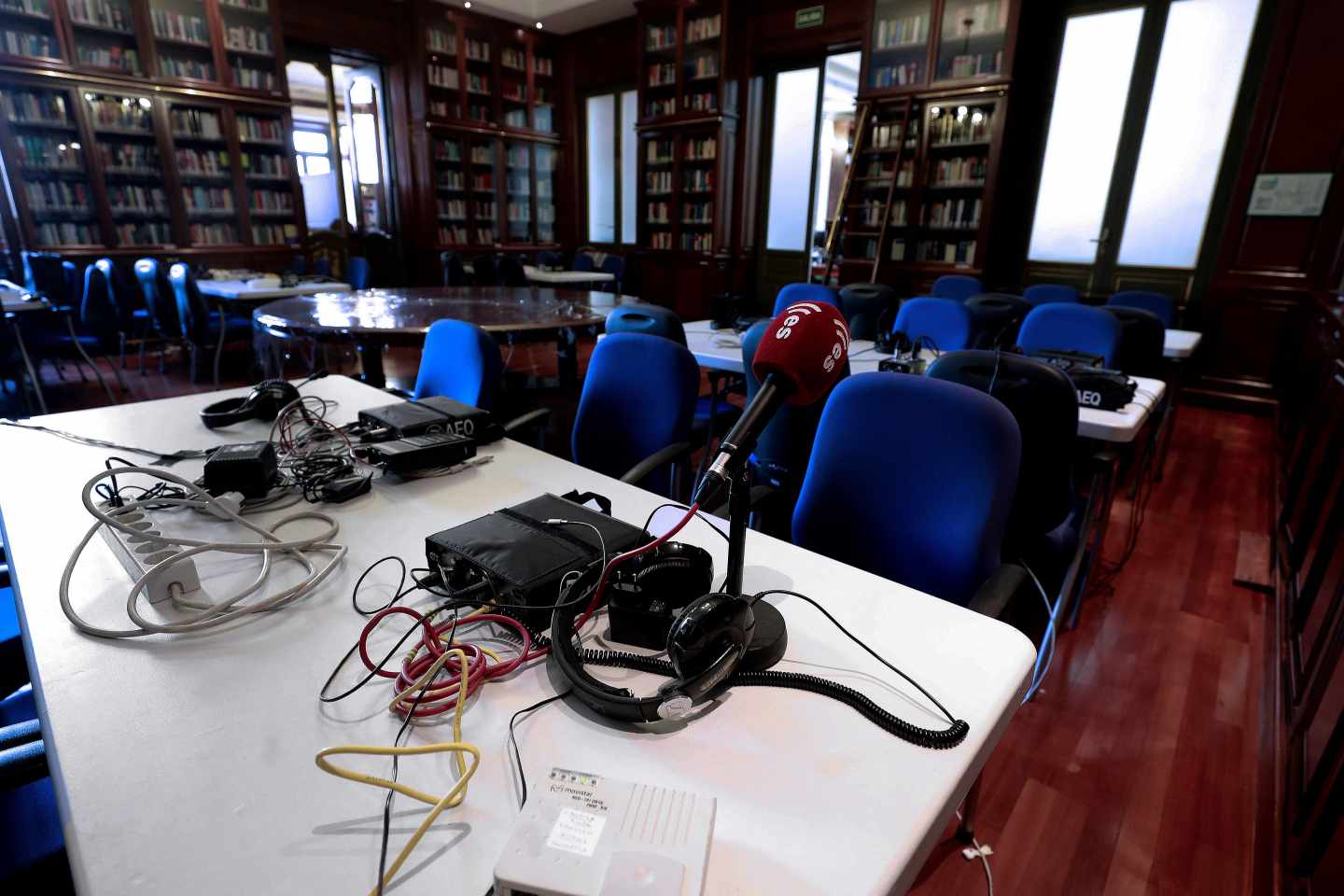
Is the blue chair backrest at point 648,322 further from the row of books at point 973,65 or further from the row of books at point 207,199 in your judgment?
the row of books at point 207,199

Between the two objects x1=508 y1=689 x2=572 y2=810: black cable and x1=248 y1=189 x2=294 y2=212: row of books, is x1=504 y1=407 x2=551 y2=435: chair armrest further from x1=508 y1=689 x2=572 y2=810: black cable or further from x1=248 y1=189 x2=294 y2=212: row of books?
x1=248 y1=189 x2=294 y2=212: row of books

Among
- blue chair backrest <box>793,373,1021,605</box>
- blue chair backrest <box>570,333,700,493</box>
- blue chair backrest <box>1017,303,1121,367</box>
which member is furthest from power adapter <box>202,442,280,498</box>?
blue chair backrest <box>1017,303,1121,367</box>

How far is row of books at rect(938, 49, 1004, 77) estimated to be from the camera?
17.4 feet

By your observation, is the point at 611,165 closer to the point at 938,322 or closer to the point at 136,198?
the point at 136,198

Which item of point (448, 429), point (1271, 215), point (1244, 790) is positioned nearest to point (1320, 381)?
point (1244, 790)

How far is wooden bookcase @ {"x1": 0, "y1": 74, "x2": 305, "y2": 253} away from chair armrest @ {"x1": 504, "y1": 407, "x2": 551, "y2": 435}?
638 centimetres

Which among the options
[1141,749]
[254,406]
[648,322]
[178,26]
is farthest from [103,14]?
[1141,749]

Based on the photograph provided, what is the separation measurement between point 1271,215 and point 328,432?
6153 mm

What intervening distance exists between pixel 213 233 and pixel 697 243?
4934 mm

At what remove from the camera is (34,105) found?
5.62m

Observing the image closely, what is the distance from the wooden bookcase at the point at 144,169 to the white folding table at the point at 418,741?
6882mm

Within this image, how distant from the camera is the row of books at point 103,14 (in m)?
5.63

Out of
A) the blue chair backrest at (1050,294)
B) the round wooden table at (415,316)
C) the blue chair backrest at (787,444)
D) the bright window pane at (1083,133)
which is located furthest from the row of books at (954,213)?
the blue chair backrest at (787,444)

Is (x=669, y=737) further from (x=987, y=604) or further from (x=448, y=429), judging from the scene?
(x=448, y=429)
